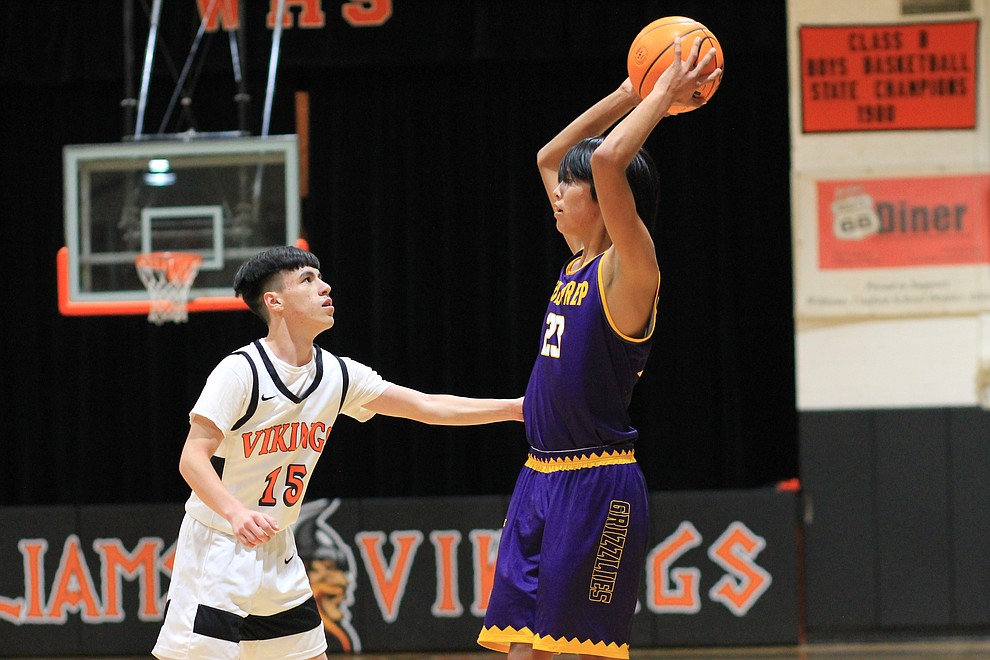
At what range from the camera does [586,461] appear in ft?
10.1

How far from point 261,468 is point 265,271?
23.2 inches

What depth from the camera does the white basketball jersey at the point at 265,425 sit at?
332 cm

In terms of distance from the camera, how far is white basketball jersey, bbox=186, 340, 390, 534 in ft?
10.9

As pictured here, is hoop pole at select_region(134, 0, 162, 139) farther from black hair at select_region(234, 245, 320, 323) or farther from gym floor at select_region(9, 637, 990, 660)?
black hair at select_region(234, 245, 320, 323)

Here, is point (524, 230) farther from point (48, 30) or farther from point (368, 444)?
point (48, 30)

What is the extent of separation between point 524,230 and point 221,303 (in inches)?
110

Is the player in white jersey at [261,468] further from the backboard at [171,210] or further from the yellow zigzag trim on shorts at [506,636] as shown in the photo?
the backboard at [171,210]

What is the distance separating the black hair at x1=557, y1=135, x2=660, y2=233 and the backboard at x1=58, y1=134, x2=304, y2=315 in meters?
2.84

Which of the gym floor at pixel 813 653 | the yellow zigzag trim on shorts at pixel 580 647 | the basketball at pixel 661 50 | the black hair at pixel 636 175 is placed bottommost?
the gym floor at pixel 813 653

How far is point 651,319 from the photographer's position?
302cm

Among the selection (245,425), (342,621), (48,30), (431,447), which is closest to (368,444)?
(431,447)

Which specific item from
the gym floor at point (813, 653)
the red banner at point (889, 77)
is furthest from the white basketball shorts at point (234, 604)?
the red banner at point (889, 77)

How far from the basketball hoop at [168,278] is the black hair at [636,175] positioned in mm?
3098

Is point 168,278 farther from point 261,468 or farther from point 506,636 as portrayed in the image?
point 506,636
